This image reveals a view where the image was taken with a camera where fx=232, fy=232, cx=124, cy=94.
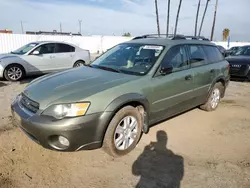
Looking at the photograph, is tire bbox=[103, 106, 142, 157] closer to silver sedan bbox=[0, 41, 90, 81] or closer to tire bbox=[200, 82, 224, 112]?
tire bbox=[200, 82, 224, 112]

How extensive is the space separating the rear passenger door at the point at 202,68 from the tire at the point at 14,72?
21.9 feet

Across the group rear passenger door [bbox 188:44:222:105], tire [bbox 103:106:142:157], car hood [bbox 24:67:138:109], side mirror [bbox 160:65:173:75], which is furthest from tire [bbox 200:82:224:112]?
car hood [bbox 24:67:138:109]

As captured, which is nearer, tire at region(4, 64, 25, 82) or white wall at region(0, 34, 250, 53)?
tire at region(4, 64, 25, 82)

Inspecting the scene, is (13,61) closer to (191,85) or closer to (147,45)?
(147,45)

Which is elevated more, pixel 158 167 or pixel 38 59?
pixel 38 59

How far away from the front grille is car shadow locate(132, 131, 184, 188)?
4.97 ft

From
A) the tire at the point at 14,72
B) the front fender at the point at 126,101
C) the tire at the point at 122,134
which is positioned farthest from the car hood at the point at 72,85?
the tire at the point at 14,72

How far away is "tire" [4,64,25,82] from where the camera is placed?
8500 millimetres

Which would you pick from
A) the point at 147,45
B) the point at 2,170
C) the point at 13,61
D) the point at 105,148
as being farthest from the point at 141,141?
the point at 13,61

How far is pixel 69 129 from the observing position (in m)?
2.79

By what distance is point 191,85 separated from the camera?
4.48 m

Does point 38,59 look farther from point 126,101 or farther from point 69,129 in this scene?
point 69,129

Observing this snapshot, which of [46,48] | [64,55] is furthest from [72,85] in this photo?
[64,55]

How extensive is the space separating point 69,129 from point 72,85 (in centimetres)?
74
